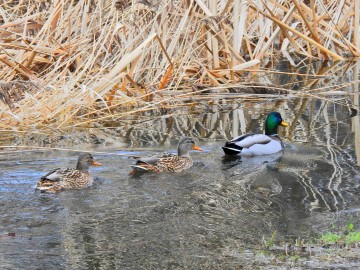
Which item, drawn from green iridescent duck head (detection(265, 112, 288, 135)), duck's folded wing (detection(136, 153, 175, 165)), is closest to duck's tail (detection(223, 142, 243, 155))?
duck's folded wing (detection(136, 153, 175, 165))

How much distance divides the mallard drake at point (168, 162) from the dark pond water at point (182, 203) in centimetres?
10

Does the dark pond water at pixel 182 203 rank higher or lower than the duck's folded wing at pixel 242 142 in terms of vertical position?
lower

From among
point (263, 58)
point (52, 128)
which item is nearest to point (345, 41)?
point (263, 58)

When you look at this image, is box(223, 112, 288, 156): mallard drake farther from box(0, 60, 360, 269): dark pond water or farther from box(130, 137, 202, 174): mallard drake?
box(130, 137, 202, 174): mallard drake

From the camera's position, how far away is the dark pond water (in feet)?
19.0

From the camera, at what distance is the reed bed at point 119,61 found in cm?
1008

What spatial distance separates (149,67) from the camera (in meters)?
11.5

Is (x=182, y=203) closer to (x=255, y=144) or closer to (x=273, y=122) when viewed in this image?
(x=255, y=144)

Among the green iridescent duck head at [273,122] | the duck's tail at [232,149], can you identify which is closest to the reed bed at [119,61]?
the green iridescent duck head at [273,122]

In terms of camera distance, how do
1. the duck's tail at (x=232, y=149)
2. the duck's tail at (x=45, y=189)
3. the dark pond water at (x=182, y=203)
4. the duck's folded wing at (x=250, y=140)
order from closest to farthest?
the dark pond water at (x=182, y=203)
the duck's tail at (x=45, y=189)
the duck's tail at (x=232, y=149)
the duck's folded wing at (x=250, y=140)

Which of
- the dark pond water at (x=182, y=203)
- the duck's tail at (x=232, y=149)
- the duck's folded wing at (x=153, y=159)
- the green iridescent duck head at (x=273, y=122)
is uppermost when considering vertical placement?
the green iridescent duck head at (x=273, y=122)

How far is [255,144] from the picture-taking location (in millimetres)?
9430

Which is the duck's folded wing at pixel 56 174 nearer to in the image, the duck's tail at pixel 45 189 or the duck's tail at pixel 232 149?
the duck's tail at pixel 45 189

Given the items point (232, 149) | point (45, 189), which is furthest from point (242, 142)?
point (45, 189)
